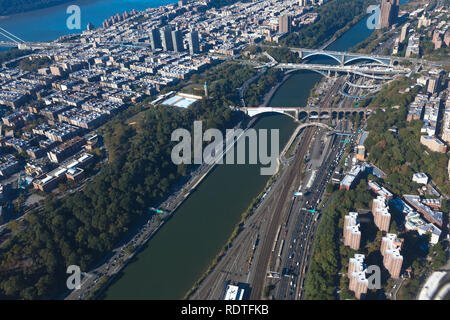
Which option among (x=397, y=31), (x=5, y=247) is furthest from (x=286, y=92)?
(x=5, y=247)

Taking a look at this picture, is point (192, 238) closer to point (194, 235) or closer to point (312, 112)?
point (194, 235)

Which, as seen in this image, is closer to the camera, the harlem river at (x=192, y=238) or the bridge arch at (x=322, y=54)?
the harlem river at (x=192, y=238)

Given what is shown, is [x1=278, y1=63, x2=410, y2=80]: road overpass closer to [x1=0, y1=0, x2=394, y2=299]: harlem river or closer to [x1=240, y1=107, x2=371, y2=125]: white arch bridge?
[x1=240, y1=107, x2=371, y2=125]: white arch bridge

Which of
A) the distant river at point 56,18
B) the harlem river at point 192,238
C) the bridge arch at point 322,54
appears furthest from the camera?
the distant river at point 56,18

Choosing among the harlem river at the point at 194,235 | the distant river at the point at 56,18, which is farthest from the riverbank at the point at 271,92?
the distant river at the point at 56,18

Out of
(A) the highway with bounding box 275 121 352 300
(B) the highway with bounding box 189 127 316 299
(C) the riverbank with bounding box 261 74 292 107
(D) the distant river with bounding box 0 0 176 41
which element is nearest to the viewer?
(A) the highway with bounding box 275 121 352 300

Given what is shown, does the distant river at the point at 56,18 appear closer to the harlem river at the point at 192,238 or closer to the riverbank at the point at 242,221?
the harlem river at the point at 192,238

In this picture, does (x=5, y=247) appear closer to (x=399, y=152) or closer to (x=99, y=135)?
(x=99, y=135)

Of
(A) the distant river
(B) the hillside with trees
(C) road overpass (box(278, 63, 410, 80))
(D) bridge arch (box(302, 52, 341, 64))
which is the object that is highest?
(A) the distant river

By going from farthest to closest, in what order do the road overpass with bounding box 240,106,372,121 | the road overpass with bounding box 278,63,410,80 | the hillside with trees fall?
the road overpass with bounding box 278,63,410,80, the road overpass with bounding box 240,106,372,121, the hillside with trees

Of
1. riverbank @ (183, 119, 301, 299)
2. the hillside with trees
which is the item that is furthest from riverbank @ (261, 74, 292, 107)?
the hillside with trees
